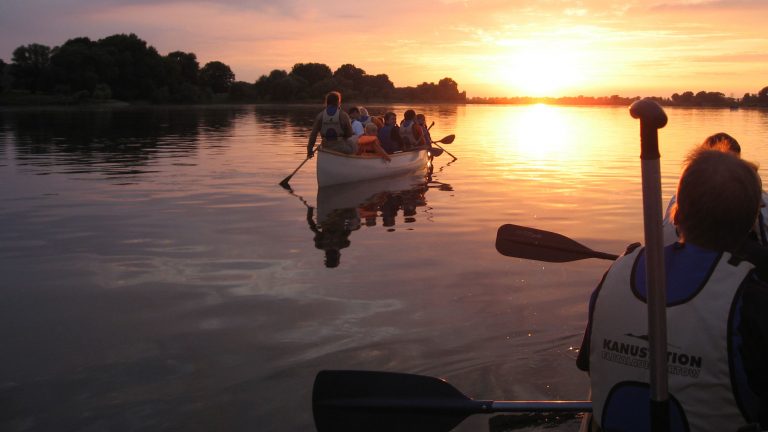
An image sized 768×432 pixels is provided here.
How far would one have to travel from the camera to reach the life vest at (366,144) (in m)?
16.3

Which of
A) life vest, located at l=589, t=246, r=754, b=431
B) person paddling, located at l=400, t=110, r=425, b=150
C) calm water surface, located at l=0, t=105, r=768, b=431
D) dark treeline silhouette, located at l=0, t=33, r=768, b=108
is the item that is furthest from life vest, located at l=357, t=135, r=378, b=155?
dark treeline silhouette, located at l=0, t=33, r=768, b=108

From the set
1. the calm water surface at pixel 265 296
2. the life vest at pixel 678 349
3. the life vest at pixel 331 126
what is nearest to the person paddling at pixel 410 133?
the calm water surface at pixel 265 296

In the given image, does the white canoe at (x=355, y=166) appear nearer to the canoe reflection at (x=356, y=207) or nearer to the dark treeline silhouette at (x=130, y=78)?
the canoe reflection at (x=356, y=207)

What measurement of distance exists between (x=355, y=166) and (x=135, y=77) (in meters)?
98.2

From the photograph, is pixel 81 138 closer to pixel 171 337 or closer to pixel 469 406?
pixel 171 337

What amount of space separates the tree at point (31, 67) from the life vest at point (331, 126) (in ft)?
299

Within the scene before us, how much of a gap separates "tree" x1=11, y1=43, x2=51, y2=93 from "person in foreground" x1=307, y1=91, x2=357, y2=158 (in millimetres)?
91141

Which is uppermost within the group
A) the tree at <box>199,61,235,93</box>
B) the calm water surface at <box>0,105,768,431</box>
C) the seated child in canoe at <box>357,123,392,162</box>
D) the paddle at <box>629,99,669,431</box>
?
the tree at <box>199,61,235,93</box>

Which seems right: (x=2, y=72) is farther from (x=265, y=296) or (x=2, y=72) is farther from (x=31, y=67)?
(x=265, y=296)

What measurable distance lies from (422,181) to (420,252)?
28.3ft

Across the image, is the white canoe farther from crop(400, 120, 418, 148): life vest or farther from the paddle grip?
the paddle grip

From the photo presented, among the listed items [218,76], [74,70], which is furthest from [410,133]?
[218,76]

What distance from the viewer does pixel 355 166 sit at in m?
15.7

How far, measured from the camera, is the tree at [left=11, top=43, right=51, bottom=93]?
96.1m
